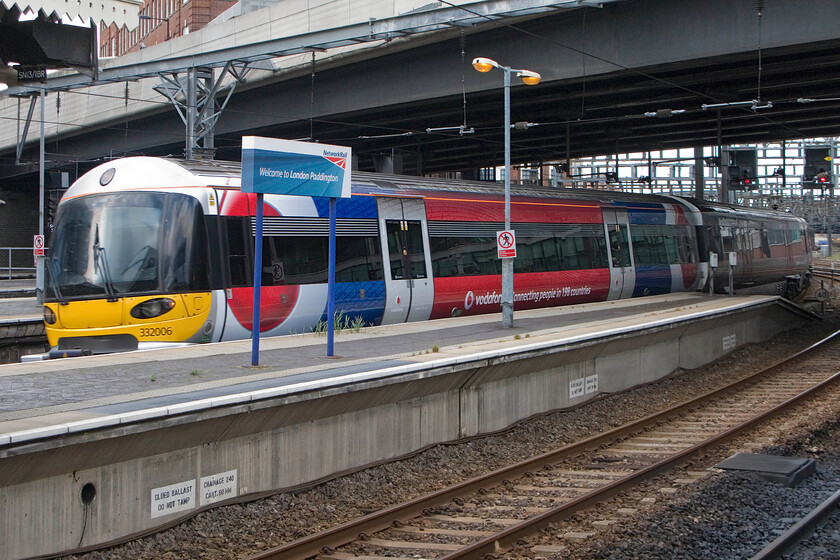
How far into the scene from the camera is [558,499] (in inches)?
373

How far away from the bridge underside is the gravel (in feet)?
31.7

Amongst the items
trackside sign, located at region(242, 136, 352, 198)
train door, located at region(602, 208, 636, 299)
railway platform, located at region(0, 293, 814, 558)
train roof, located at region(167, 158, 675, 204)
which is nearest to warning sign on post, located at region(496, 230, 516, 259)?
railway platform, located at region(0, 293, 814, 558)

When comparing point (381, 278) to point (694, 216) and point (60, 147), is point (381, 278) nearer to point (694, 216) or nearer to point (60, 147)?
point (694, 216)

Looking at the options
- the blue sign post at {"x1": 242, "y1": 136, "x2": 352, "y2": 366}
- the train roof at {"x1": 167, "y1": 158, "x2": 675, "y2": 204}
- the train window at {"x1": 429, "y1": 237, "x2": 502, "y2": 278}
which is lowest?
the train window at {"x1": 429, "y1": 237, "x2": 502, "y2": 278}

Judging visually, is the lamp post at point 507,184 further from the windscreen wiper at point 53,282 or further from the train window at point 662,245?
the train window at point 662,245

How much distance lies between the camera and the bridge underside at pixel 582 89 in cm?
1952

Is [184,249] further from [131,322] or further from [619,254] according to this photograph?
[619,254]

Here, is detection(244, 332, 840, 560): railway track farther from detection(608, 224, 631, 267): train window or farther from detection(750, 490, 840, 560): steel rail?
detection(608, 224, 631, 267): train window

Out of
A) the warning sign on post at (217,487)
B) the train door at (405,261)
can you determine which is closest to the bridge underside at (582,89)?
the train door at (405,261)

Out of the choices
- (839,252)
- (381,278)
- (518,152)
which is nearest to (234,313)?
(381,278)

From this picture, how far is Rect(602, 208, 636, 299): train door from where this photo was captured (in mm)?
22953

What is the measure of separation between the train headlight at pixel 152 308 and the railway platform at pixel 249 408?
0.95 metres

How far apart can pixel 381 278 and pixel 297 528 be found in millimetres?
7960

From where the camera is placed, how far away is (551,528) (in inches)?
327
